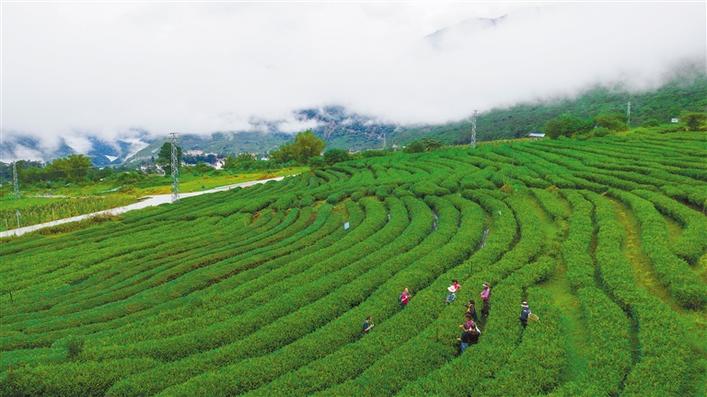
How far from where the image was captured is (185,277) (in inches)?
1184

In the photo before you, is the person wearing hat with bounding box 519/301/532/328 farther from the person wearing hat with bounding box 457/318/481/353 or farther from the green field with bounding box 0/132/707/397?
the person wearing hat with bounding box 457/318/481/353

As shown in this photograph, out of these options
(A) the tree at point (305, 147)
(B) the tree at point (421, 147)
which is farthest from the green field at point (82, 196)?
(B) the tree at point (421, 147)

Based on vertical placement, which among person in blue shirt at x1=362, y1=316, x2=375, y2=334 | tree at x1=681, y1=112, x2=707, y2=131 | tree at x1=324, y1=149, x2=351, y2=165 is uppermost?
tree at x1=681, y1=112, x2=707, y2=131

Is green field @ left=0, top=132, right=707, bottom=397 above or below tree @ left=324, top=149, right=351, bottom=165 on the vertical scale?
below

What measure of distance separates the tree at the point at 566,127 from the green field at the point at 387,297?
45.7m

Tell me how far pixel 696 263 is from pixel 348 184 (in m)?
41.0

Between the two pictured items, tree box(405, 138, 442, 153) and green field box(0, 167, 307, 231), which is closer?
green field box(0, 167, 307, 231)

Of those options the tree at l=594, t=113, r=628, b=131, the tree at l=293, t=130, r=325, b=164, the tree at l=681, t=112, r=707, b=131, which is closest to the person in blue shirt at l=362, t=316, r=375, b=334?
the tree at l=681, t=112, r=707, b=131

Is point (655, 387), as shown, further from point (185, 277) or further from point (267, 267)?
point (185, 277)

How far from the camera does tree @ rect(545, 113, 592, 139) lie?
91500mm

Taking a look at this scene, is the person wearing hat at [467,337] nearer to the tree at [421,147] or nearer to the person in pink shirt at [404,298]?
the person in pink shirt at [404,298]

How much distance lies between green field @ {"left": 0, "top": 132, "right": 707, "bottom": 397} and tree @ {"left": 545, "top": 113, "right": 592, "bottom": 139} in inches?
1801

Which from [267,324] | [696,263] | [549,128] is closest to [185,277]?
[267,324]

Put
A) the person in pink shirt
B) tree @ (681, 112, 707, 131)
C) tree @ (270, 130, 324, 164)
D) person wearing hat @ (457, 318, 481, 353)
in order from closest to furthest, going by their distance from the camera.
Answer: person wearing hat @ (457, 318, 481, 353) < the person in pink shirt < tree @ (681, 112, 707, 131) < tree @ (270, 130, 324, 164)
